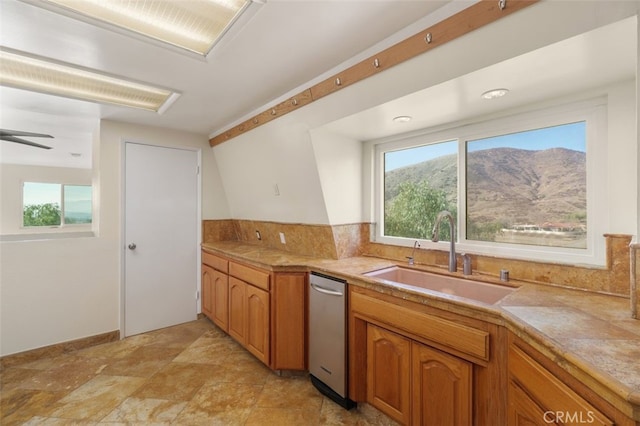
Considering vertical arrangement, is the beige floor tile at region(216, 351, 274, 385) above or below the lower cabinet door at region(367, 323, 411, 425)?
below

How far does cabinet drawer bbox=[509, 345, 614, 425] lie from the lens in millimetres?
823

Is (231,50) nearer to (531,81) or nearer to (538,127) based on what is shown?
(531,81)

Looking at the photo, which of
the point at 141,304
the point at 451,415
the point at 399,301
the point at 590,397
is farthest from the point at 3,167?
the point at 590,397

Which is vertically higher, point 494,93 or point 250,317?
point 494,93

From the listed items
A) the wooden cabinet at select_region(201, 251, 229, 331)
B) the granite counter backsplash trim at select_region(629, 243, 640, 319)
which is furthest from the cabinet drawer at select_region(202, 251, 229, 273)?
the granite counter backsplash trim at select_region(629, 243, 640, 319)

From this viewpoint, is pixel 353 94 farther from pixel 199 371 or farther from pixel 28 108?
pixel 28 108

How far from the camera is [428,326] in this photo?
143 cm

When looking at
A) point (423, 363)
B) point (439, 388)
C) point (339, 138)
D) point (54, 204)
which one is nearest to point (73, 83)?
point (339, 138)

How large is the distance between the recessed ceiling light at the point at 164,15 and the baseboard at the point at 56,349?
2860 mm

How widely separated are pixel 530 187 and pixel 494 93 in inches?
26.0

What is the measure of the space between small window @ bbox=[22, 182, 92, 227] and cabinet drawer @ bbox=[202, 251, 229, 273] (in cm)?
429

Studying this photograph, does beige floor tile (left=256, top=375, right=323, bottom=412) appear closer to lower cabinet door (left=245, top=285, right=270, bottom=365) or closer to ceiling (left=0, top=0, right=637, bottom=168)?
lower cabinet door (left=245, top=285, right=270, bottom=365)

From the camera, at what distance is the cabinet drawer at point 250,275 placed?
230cm

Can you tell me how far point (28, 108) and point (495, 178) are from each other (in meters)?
3.90
